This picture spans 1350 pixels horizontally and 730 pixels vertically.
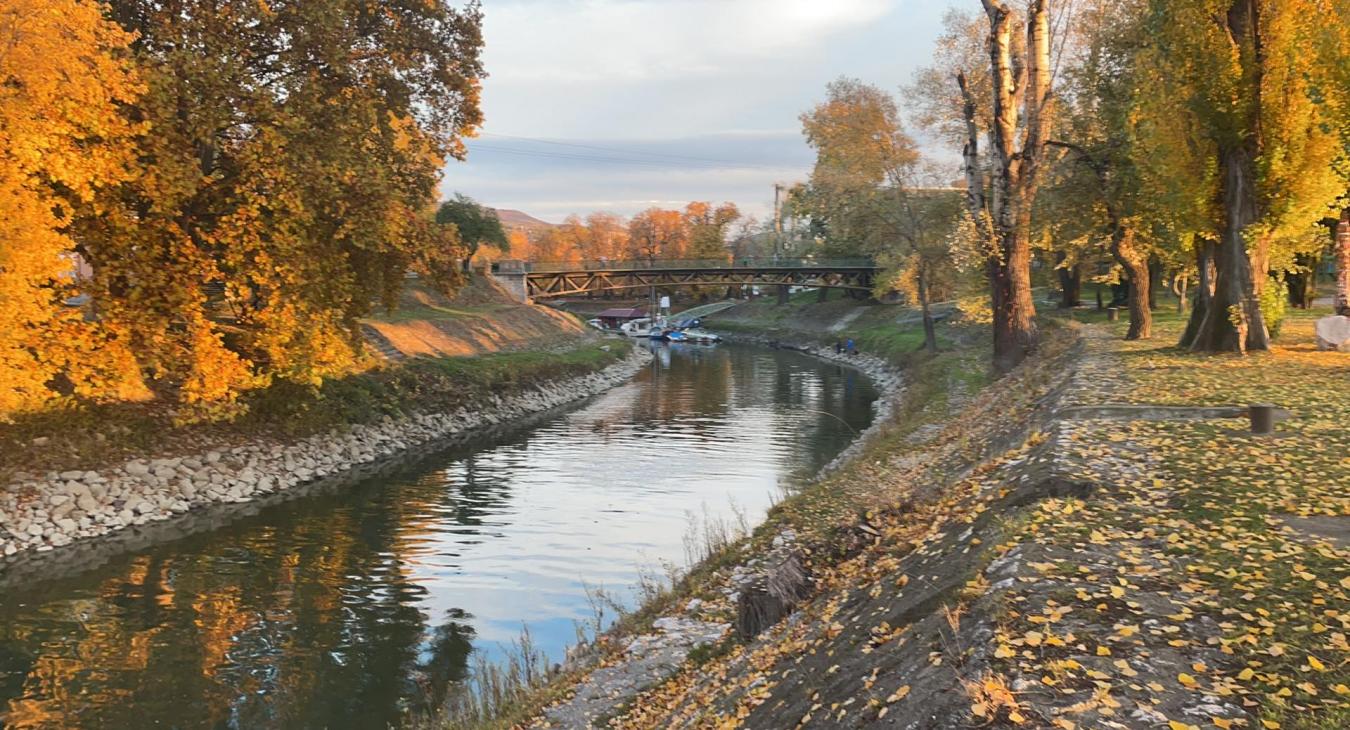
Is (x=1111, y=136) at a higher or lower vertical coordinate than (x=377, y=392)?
higher

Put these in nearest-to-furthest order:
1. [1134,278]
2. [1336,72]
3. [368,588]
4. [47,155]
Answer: [368,588], [1336,72], [47,155], [1134,278]

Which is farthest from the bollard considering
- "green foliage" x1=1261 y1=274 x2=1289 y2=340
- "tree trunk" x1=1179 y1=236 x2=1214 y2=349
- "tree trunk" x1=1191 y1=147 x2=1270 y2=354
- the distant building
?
the distant building

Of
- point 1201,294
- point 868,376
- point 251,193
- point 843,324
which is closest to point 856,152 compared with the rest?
point 868,376

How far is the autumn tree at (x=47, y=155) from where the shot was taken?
1898 centimetres

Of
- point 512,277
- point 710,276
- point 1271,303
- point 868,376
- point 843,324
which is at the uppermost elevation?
point 710,276

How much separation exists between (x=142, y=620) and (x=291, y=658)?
3955 millimetres

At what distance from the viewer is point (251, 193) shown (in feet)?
80.2

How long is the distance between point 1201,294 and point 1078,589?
22845 millimetres

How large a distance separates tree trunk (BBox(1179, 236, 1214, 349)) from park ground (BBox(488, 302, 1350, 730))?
23.7ft

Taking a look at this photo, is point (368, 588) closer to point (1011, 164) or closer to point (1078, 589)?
point (1078, 589)

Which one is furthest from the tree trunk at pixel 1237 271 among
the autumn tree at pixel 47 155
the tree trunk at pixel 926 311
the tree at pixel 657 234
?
the tree at pixel 657 234

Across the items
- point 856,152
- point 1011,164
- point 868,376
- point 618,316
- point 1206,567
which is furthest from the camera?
point 618,316

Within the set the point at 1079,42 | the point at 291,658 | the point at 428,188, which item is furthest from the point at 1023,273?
the point at 291,658

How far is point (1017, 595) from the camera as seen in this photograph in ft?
23.9
